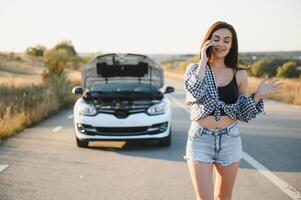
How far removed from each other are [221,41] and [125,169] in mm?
4280

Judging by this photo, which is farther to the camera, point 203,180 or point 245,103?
point 245,103

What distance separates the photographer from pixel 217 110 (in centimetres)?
387

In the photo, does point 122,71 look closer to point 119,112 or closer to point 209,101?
point 119,112

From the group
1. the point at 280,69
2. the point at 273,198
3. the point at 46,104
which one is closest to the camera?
the point at 273,198

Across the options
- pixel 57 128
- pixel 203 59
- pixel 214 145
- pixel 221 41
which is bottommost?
pixel 57 128

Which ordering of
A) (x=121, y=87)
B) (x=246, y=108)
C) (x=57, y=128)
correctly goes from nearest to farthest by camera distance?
(x=246, y=108) → (x=121, y=87) → (x=57, y=128)

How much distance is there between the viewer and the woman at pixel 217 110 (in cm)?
386

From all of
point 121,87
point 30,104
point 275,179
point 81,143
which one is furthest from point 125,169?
point 30,104

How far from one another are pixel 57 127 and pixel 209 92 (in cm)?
1038

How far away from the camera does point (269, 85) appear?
401cm

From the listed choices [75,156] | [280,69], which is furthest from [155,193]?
[280,69]

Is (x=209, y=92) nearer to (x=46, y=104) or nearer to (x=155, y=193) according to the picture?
(x=155, y=193)

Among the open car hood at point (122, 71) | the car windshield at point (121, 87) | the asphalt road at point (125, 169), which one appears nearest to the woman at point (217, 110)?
the asphalt road at point (125, 169)

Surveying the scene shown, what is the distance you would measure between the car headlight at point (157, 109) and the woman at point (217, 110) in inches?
232
